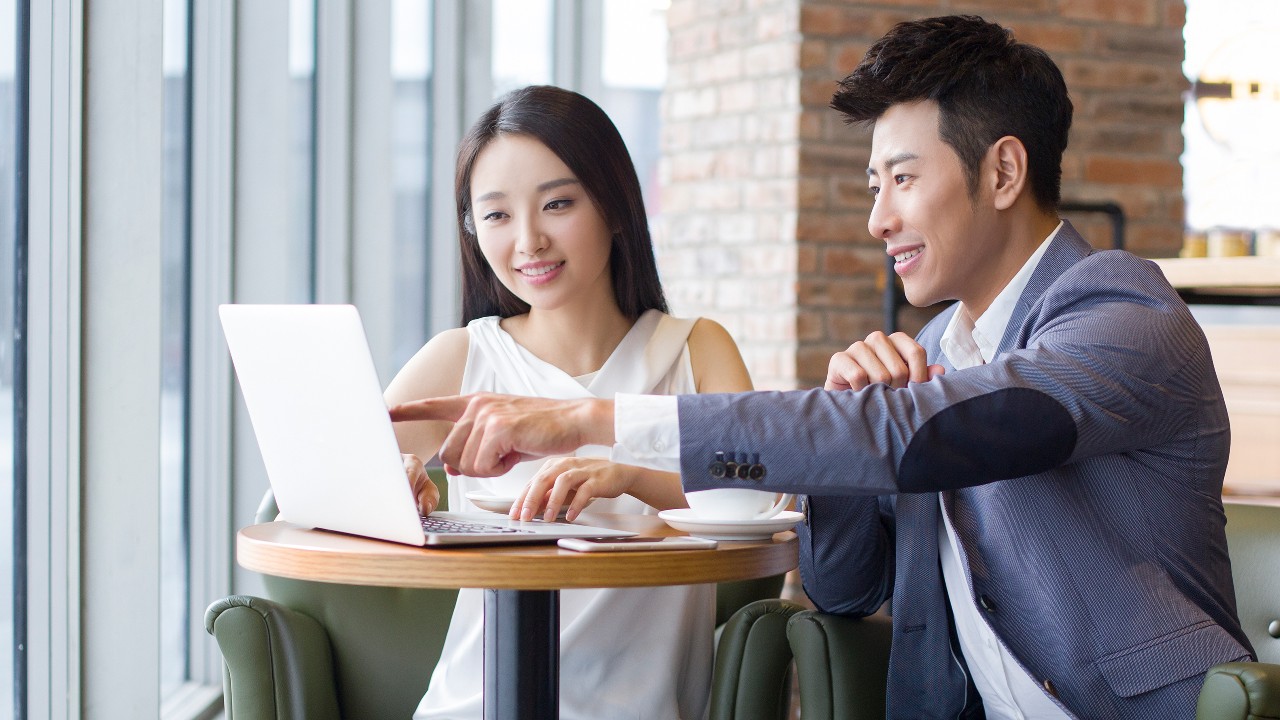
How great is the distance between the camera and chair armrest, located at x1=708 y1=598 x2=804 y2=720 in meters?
1.86

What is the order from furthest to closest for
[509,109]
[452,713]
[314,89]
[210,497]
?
1. [314,89]
2. [210,497]
3. [509,109]
4. [452,713]

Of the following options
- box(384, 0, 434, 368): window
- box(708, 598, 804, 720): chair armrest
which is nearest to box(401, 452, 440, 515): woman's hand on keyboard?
box(708, 598, 804, 720): chair armrest

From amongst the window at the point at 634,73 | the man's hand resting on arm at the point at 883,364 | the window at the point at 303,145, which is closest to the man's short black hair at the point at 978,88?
A: the man's hand resting on arm at the point at 883,364

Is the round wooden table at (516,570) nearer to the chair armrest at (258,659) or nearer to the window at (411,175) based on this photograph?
the chair armrest at (258,659)

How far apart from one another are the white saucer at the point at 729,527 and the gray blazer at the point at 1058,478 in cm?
14

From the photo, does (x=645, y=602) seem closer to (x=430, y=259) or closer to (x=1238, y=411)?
(x=1238, y=411)

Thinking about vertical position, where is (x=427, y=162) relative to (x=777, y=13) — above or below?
below

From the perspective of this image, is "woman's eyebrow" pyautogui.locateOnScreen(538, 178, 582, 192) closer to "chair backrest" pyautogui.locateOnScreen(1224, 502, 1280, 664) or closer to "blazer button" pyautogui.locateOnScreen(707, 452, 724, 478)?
"blazer button" pyautogui.locateOnScreen(707, 452, 724, 478)

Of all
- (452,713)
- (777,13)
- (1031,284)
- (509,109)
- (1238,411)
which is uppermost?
(777,13)

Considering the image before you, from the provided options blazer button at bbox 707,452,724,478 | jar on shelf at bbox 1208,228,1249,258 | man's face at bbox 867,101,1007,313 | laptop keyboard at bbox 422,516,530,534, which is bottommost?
laptop keyboard at bbox 422,516,530,534

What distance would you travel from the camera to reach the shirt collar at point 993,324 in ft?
5.34

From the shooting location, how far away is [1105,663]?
4.85ft

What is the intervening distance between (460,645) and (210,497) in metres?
1.44

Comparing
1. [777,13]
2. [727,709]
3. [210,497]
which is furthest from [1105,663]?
[777,13]
